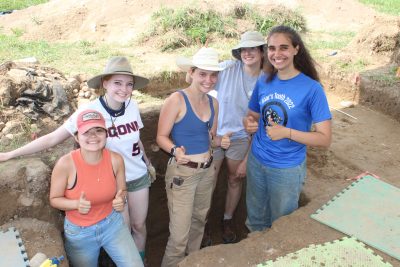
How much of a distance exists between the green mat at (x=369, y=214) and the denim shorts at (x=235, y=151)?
1.00m

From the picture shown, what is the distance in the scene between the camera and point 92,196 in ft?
9.68

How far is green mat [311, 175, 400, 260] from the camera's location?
333cm

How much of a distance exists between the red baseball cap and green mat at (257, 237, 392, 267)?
169 centimetres

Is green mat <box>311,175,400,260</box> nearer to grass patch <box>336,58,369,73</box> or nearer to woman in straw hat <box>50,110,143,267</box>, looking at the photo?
woman in straw hat <box>50,110,143,267</box>

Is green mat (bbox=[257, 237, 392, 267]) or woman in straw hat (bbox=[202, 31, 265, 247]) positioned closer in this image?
green mat (bbox=[257, 237, 392, 267])

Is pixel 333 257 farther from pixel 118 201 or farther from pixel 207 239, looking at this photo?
pixel 207 239

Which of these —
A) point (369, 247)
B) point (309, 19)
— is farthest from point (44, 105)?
point (309, 19)

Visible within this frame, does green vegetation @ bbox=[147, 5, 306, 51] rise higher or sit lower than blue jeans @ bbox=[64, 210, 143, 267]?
higher

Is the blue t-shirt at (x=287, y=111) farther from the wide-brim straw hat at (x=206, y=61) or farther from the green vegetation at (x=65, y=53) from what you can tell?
the green vegetation at (x=65, y=53)

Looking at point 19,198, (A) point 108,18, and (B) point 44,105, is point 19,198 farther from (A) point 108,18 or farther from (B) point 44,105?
(A) point 108,18

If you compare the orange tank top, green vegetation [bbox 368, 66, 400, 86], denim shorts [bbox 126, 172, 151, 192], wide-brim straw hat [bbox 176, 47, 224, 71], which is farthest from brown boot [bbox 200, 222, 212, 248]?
green vegetation [bbox 368, 66, 400, 86]

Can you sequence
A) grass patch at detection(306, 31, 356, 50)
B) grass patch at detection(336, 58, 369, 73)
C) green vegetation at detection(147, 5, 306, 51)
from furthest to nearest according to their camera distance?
1. grass patch at detection(306, 31, 356, 50)
2. green vegetation at detection(147, 5, 306, 51)
3. grass patch at detection(336, 58, 369, 73)

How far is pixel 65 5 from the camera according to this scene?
11.7m

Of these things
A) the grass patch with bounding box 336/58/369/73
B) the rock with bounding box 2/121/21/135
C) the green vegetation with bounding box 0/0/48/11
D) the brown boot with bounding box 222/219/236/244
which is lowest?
the brown boot with bounding box 222/219/236/244
